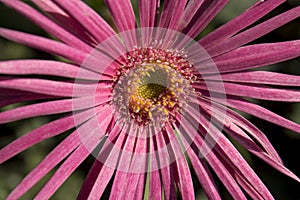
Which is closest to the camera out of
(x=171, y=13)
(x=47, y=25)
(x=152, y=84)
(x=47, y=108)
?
(x=47, y=25)

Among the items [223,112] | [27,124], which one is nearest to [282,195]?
[223,112]

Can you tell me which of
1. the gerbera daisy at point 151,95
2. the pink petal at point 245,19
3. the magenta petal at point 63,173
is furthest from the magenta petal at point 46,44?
the pink petal at point 245,19

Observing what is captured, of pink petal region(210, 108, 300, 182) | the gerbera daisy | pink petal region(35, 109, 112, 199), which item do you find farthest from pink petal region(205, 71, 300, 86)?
pink petal region(35, 109, 112, 199)

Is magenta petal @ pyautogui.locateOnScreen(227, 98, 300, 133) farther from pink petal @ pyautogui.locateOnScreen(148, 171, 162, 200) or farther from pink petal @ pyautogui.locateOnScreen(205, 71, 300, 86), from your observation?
pink petal @ pyautogui.locateOnScreen(148, 171, 162, 200)

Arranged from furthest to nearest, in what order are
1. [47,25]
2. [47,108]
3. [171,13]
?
1. [171,13]
2. [47,108]
3. [47,25]

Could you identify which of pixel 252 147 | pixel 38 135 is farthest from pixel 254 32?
pixel 38 135

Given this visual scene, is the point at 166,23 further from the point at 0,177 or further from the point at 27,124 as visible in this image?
the point at 0,177

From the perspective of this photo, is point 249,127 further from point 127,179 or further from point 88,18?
point 88,18
